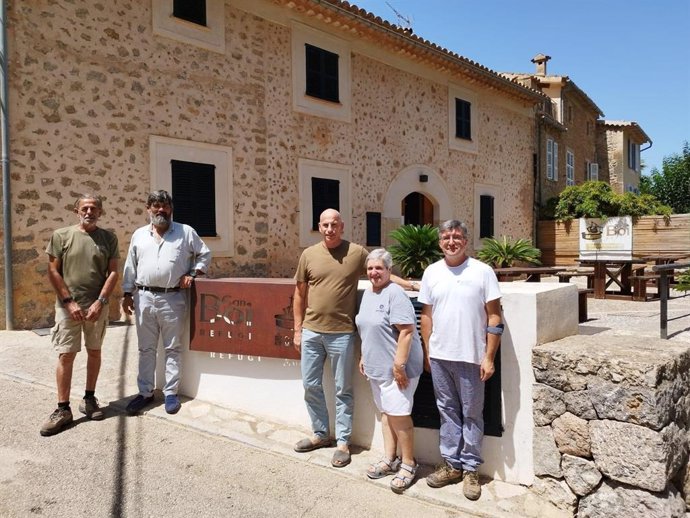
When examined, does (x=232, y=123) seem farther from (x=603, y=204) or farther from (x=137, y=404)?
(x=603, y=204)

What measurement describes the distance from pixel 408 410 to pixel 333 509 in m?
0.71

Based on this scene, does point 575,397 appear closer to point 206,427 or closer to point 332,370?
point 332,370

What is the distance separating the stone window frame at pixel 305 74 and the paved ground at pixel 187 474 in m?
7.04

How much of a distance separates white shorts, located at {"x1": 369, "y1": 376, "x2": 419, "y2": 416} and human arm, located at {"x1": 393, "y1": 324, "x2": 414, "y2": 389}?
77 millimetres

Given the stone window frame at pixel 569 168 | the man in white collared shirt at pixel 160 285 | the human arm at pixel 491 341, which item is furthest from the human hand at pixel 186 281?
the stone window frame at pixel 569 168

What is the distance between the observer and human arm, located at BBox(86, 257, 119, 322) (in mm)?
3779

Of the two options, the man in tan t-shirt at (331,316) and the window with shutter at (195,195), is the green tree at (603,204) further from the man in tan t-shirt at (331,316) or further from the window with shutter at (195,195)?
the man in tan t-shirt at (331,316)

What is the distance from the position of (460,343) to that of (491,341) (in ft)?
0.56

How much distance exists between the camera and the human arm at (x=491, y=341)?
2879 millimetres

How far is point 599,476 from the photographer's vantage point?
112 inches

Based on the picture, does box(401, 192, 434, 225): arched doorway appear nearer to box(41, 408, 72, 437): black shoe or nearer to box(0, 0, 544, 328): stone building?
box(0, 0, 544, 328): stone building

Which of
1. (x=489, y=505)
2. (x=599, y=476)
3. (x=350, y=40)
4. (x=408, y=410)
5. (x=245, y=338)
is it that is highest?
(x=350, y=40)

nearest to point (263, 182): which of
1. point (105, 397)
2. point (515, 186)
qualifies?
point (105, 397)

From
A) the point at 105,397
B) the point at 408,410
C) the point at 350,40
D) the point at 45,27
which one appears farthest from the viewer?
the point at 350,40
